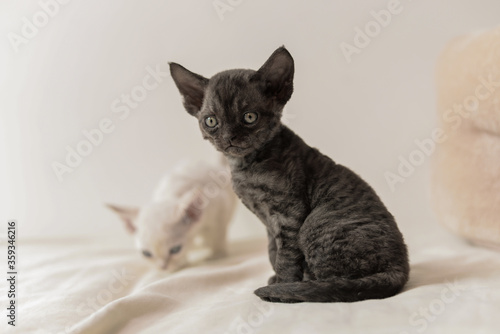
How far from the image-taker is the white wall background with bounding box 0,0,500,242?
226 centimetres

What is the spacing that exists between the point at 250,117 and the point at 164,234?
2.97 ft

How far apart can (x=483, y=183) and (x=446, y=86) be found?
43 centimetres

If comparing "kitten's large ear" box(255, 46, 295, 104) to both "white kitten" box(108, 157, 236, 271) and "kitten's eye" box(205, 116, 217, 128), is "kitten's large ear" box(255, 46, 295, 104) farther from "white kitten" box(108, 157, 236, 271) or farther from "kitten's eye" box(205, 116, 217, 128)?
"white kitten" box(108, 157, 236, 271)

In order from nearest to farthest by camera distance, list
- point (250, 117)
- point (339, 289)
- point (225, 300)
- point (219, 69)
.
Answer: point (339, 289) < point (250, 117) < point (225, 300) < point (219, 69)

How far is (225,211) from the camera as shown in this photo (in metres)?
2.36

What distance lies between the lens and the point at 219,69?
2.40 meters

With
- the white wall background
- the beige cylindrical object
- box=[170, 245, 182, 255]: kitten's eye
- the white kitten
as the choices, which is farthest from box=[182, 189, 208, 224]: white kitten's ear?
the beige cylindrical object

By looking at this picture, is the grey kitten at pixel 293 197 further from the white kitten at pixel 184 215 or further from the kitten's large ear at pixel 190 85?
the white kitten at pixel 184 215

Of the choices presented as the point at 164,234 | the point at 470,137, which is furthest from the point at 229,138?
the point at 470,137

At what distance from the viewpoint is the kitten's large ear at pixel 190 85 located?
1457 mm

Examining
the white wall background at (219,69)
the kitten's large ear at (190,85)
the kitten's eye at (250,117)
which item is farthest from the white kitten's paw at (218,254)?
the kitten's eye at (250,117)

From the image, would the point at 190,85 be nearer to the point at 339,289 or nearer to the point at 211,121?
the point at 211,121

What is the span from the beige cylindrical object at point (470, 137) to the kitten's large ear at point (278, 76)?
0.88m

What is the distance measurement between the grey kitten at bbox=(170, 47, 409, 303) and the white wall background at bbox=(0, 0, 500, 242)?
90 cm
